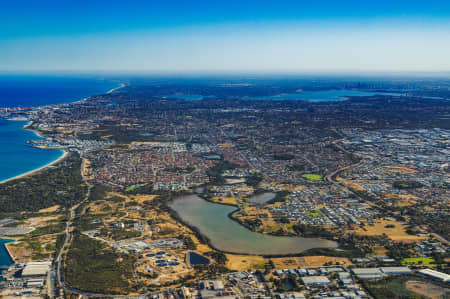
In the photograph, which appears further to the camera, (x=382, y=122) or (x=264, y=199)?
(x=382, y=122)

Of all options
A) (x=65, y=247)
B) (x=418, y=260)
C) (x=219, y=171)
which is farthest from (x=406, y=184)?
(x=65, y=247)

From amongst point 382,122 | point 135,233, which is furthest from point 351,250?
point 382,122

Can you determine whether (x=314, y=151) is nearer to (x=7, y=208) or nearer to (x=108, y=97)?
(x=7, y=208)

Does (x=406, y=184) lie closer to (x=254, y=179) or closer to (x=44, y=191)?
(x=254, y=179)

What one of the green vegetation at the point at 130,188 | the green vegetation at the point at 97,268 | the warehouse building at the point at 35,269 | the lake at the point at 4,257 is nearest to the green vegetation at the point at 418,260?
the green vegetation at the point at 97,268

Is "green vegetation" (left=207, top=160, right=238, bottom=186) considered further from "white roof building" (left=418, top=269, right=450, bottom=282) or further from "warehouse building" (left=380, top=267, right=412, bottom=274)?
"white roof building" (left=418, top=269, right=450, bottom=282)

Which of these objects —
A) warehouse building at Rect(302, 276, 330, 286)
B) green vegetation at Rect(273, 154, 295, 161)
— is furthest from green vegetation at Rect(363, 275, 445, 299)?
green vegetation at Rect(273, 154, 295, 161)
